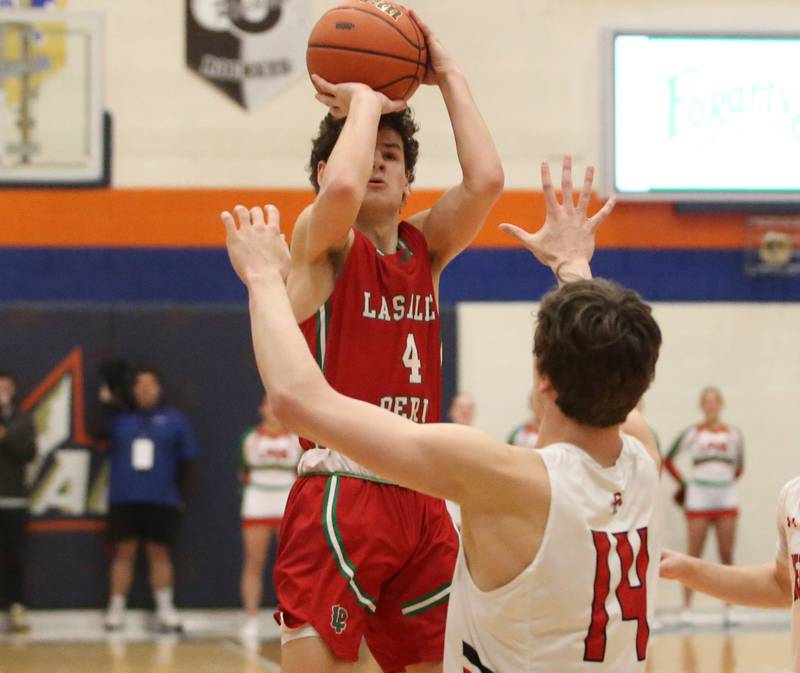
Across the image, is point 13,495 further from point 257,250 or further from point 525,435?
point 257,250

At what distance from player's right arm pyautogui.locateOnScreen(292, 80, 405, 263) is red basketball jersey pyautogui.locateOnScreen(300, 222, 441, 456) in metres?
0.12

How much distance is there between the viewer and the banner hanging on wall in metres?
11.6

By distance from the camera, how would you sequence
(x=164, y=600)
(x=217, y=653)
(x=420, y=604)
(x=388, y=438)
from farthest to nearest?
(x=164, y=600)
(x=217, y=653)
(x=420, y=604)
(x=388, y=438)

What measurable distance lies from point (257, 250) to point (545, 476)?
0.71 m

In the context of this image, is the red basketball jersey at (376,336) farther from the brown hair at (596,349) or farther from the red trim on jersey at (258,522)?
the red trim on jersey at (258,522)

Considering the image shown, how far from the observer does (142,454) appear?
34.2ft

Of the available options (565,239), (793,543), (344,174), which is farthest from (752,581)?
(344,174)

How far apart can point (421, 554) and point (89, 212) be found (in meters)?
8.74

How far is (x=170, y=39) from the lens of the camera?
11703mm

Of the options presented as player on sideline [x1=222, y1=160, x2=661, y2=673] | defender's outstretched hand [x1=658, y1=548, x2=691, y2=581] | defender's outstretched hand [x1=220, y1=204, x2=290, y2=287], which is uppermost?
defender's outstretched hand [x1=220, y1=204, x2=290, y2=287]

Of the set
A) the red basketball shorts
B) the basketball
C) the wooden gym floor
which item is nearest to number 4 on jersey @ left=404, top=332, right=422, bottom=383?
the red basketball shorts

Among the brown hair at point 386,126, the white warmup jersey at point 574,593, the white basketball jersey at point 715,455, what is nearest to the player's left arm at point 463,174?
the brown hair at point 386,126

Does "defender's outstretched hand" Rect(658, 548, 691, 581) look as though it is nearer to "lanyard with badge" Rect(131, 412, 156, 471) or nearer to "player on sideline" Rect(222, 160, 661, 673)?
"player on sideline" Rect(222, 160, 661, 673)

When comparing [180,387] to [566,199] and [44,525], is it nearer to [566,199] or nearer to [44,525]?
[44,525]
